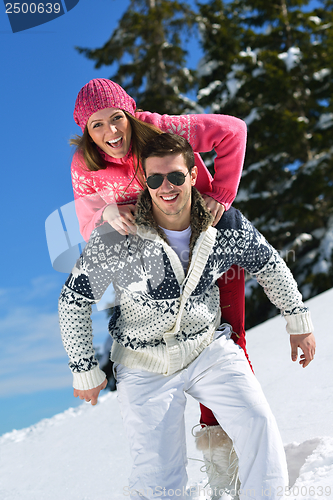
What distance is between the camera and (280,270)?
1.71 m

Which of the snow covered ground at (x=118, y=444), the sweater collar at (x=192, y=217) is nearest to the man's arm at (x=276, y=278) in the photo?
the sweater collar at (x=192, y=217)

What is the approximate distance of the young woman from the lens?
67.4 inches

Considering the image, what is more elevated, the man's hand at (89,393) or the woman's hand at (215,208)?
the woman's hand at (215,208)

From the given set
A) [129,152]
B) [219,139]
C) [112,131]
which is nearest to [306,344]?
[219,139]

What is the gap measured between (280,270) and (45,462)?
6.31ft

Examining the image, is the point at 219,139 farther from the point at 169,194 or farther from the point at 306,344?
the point at 306,344

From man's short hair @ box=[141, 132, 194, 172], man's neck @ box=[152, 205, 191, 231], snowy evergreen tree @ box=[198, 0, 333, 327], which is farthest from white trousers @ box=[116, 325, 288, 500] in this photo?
snowy evergreen tree @ box=[198, 0, 333, 327]

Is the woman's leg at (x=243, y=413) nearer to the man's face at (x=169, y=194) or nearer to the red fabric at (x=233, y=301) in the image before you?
the red fabric at (x=233, y=301)

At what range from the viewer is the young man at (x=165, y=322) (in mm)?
1407

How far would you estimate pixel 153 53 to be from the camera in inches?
298

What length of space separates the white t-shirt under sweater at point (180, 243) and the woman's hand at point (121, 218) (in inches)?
5.6

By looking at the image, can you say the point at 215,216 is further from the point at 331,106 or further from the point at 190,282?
the point at 331,106

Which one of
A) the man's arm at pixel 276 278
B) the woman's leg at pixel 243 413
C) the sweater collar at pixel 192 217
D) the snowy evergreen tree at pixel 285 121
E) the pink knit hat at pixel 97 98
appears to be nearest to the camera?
the woman's leg at pixel 243 413

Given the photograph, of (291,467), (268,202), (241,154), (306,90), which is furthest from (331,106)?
(291,467)
